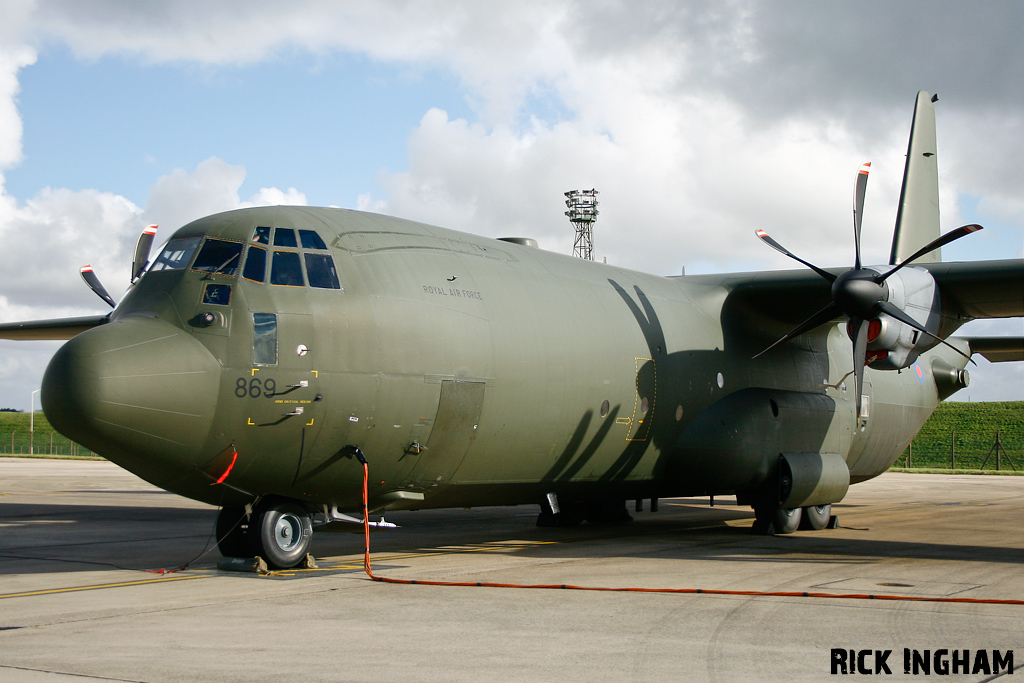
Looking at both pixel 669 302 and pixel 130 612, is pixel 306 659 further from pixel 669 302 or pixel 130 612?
pixel 669 302

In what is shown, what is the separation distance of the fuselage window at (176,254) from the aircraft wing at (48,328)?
9.70 meters

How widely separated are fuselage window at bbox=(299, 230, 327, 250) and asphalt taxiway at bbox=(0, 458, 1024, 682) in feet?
12.3

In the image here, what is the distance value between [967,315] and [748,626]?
10513mm

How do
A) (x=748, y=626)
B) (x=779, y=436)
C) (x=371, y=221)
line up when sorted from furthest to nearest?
(x=779, y=436) < (x=371, y=221) < (x=748, y=626)

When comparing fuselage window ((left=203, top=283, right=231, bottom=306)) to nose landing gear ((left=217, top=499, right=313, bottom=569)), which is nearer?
fuselage window ((left=203, top=283, right=231, bottom=306))

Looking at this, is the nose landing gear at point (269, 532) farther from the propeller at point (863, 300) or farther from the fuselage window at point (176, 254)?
the propeller at point (863, 300)

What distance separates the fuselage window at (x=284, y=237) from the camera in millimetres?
10664

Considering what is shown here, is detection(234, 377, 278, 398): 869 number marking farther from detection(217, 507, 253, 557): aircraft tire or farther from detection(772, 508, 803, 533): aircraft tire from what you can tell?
detection(772, 508, 803, 533): aircraft tire

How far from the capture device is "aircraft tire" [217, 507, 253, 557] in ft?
35.9

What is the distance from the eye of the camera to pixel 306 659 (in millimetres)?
6531

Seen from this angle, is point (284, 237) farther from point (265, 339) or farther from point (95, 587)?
point (95, 587)

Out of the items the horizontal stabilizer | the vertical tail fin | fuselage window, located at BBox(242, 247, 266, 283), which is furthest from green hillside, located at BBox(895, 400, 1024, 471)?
fuselage window, located at BBox(242, 247, 266, 283)

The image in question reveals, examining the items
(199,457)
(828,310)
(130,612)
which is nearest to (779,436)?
(828,310)

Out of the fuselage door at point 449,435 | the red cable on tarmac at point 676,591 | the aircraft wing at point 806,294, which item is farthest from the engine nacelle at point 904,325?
the fuselage door at point 449,435
